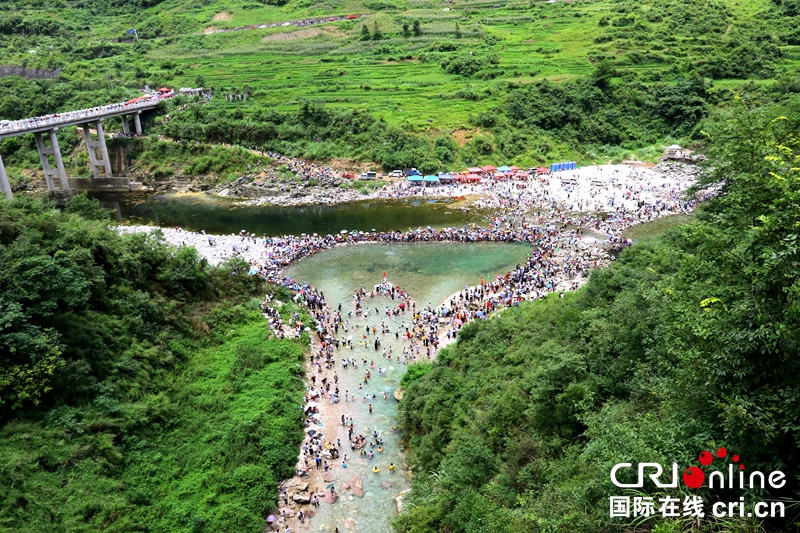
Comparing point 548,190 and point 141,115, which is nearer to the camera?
point 548,190

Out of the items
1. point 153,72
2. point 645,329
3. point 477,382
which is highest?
point 153,72

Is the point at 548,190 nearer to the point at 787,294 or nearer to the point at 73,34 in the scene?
the point at 787,294

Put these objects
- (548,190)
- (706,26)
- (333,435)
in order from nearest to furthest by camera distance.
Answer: (333,435) < (548,190) < (706,26)

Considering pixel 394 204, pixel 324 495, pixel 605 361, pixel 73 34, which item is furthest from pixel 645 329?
pixel 73 34

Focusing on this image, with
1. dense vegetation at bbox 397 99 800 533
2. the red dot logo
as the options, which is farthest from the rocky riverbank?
the red dot logo

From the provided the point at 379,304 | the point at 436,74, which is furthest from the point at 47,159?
the point at 436,74

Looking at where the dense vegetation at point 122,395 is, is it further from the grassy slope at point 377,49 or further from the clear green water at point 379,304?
the grassy slope at point 377,49

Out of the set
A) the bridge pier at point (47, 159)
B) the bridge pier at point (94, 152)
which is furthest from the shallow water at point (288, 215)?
the bridge pier at point (94, 152)
